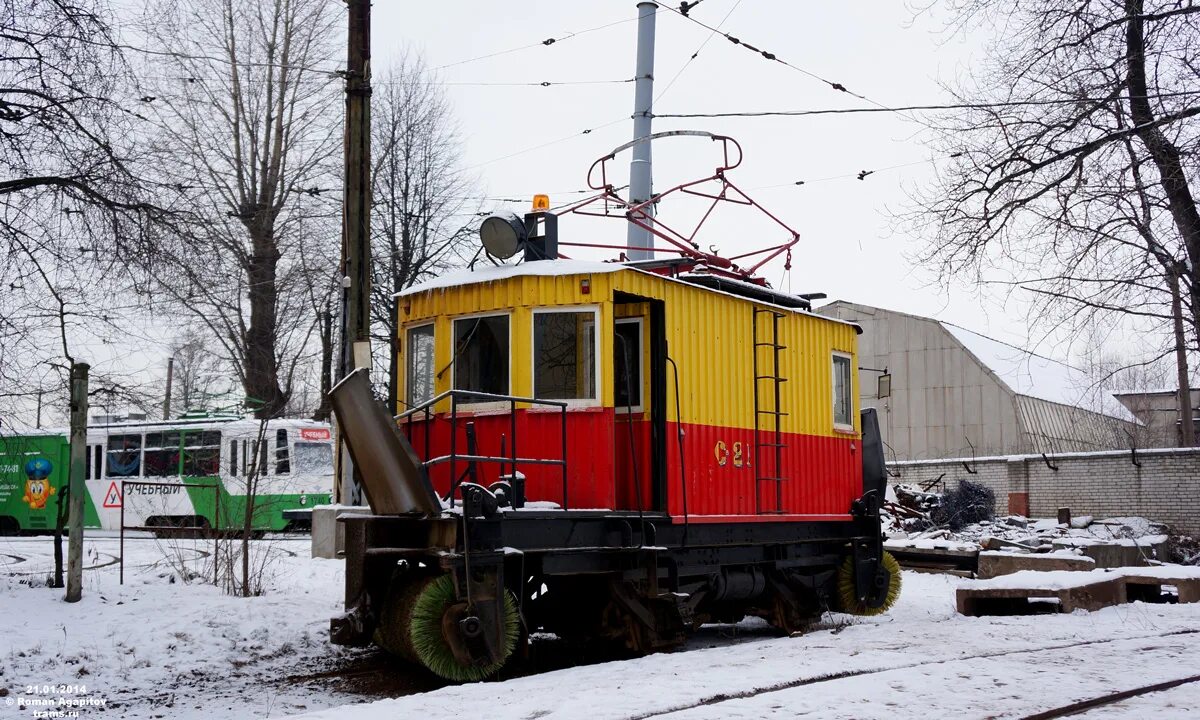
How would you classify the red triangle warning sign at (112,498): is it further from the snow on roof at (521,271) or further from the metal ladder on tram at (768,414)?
the metal ladder on tram at (768,414)

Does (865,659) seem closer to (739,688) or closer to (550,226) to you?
(739,688)

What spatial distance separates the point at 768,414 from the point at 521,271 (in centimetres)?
350

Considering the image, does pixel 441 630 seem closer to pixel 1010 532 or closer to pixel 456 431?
pixel 456 431

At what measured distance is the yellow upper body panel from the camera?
9727 mm

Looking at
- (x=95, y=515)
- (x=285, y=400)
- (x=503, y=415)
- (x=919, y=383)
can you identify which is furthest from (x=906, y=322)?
(x=503, y=415)

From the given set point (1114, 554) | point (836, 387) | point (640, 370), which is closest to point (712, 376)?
point (640, 370)

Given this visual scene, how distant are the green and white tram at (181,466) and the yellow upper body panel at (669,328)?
16013 mm

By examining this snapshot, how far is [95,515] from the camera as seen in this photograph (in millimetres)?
26875

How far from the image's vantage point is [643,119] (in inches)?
635

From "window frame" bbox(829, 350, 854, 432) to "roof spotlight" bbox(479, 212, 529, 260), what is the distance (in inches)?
187

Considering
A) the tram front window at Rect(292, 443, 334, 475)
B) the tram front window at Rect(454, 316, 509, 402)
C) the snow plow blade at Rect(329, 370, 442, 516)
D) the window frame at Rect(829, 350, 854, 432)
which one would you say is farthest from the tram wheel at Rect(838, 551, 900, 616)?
the tram front window at Rect(292, 443, 334, 475)

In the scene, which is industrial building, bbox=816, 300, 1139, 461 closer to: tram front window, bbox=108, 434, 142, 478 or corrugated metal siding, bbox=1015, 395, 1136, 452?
corrugated metal siding, bbox=1015, 395, 1136, 452

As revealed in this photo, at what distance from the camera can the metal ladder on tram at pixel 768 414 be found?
38.1 feet

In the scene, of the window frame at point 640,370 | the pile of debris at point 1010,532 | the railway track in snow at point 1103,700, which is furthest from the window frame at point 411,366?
the pile of debris at point 1010,532
